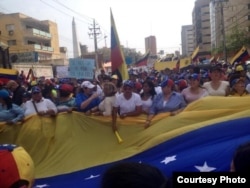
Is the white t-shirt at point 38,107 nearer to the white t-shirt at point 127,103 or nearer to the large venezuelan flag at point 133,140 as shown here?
the large venezuelan flag at point 133,140

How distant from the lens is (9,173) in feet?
5.98

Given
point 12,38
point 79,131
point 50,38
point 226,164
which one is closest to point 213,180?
point 226,164

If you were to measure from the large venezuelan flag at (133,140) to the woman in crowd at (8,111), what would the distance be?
0.14 meters

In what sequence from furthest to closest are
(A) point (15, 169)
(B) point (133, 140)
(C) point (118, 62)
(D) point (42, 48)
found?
(D) point (42, 48), (C) point (118, 62), (B) point (133, 140), (A) point (15, 169)

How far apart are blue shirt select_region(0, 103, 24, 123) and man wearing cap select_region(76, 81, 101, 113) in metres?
1.05

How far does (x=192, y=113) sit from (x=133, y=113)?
129 centimetres

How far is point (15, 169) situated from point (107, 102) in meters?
4.52

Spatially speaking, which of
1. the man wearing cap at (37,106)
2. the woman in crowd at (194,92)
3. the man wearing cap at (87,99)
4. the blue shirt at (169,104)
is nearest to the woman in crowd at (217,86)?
the woman in crowd at (194,92)

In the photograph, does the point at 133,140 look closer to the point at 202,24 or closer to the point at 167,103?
the point at 167,103

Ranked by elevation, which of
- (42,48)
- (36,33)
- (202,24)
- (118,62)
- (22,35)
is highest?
(202,24)

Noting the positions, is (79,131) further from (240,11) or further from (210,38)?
(210,38)

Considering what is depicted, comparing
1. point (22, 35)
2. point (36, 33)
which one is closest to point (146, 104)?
point (22, 35)

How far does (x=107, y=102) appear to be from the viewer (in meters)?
6.36

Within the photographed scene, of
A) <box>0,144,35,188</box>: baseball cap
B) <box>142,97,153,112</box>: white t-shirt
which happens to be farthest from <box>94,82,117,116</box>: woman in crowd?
<box>0,144,35,188</box>: baseball cap
